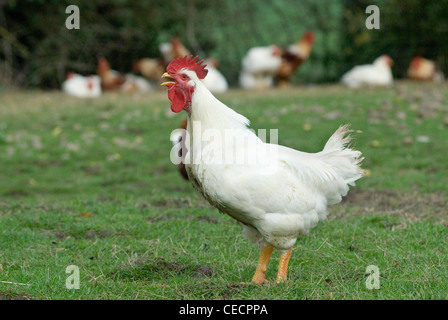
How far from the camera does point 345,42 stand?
19.6 meters

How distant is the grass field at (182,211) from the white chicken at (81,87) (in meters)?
2.09

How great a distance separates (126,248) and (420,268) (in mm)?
2700

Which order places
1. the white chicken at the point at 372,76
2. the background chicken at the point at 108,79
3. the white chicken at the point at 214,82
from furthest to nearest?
the background chicken at the point at 108,79, the white chicken at the point at 214,82, the white chicken at the point at 372,76

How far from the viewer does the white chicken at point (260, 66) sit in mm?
18156

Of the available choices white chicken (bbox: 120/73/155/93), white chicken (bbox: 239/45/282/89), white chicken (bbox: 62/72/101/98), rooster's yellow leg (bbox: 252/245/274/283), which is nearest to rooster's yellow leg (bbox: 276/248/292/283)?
rooster's yellow leg (bbox: 252/245/274/283)

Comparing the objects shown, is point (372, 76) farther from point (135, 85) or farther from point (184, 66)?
point (184, 66)

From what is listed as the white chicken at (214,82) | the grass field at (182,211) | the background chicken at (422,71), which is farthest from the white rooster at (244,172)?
the background chicken at (422,71)

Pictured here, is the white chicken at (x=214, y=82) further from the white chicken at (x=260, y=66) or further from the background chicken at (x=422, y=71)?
the background chicken at (x=422, y=71)

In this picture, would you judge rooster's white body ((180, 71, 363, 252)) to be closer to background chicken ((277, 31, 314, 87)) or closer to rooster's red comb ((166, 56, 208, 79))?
rooster's red comb ((166, 56, 208, 79))

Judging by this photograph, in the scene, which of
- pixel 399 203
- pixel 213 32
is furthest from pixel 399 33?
pixel 399 203

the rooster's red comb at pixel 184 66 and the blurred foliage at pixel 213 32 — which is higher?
the blurred foliage at pixel 213 32

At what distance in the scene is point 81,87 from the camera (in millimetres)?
17672

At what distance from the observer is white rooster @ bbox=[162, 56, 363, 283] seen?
16.1 feet
